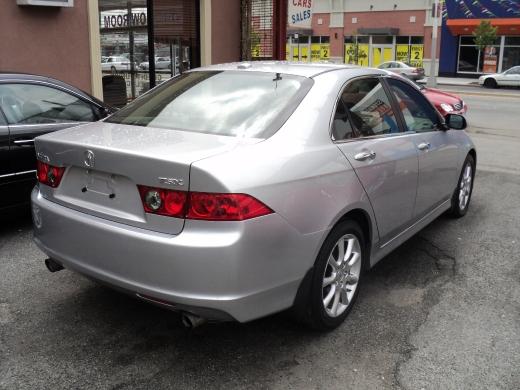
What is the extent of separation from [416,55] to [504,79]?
11.7 metres

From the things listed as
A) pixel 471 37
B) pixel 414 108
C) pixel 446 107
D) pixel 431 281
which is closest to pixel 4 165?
pixel 414 108

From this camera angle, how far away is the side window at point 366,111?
3684 millimetres

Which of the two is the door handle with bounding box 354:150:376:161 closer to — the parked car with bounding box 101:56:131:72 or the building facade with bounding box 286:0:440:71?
the parked car with bounding box 101:56:131:72

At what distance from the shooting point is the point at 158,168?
2.80m

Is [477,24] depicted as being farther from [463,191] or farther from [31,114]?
[31,114]

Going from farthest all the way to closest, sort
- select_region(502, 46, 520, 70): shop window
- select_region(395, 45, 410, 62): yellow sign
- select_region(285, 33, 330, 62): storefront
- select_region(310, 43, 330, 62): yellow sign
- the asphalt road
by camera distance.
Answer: select_region(285, 33, 330, 62): storefront → select_region(310, 43, 330, 62): yellow sign → select_region(395, 45, 410, 62): yellow sign → select_region(502, 46, 520, 70): shop window → the asphalt road

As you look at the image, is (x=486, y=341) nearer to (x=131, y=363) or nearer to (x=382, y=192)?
(x=382, y=192)

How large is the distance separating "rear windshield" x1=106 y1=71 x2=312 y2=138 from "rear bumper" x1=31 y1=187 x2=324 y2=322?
2.16ft

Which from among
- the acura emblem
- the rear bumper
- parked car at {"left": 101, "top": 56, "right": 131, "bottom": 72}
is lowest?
the rear bumper

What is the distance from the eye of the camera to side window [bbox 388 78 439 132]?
4447 mm

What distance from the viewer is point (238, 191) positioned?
107 inches

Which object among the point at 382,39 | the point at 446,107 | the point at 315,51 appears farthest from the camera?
the point at 315,51

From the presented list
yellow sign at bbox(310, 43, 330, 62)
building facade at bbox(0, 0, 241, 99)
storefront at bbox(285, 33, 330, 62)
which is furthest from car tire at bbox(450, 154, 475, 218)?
yellow sign at bbox(310, 43, 330, 62)

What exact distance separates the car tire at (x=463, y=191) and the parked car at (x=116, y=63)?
681cm
